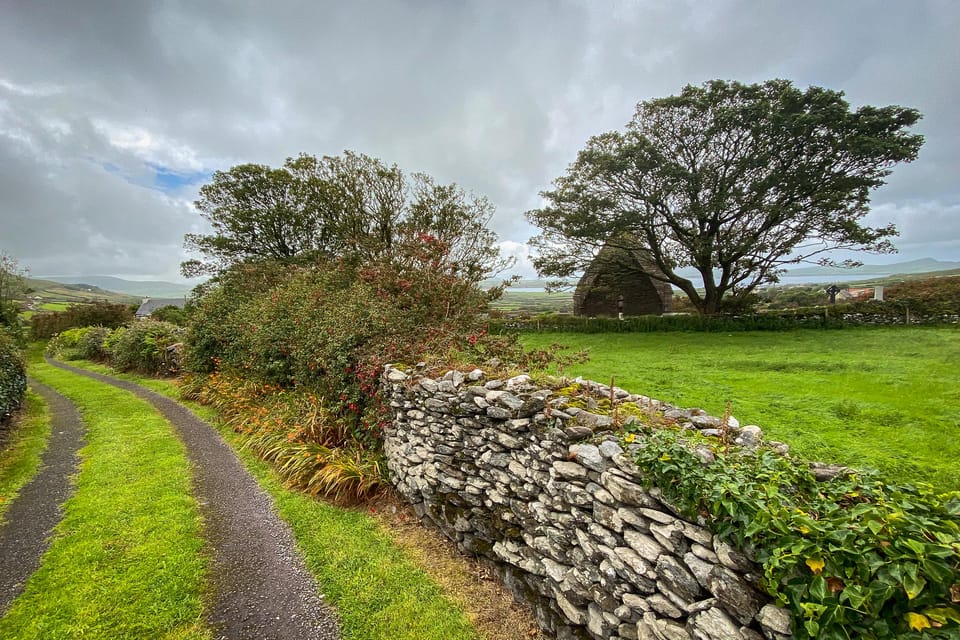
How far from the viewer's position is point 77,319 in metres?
29.6

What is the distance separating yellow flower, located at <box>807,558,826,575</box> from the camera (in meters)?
1.77

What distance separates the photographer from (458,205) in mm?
18188

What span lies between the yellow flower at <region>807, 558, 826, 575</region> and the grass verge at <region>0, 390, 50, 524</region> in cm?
867

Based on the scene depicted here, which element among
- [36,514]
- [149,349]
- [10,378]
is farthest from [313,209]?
[36,514]

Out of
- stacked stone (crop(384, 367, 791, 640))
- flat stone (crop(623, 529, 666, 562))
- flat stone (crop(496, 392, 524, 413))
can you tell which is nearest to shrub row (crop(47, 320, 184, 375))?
stacked stone (crop(384, 367, 791, 640))

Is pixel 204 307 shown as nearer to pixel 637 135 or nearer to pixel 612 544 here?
pixel 612 544

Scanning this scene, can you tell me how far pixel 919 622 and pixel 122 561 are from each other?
6.61 meters

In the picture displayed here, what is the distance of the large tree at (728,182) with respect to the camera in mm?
15156

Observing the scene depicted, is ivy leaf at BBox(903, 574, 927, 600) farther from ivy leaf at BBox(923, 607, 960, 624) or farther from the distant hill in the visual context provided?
the distant hill

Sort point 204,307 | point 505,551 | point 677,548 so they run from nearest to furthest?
1. point 677,548
2. point 505,551
3. point 204,307

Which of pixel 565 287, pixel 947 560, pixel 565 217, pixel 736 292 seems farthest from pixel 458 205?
pixel 947 560

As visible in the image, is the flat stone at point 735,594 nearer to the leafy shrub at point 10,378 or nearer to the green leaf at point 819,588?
the green leaf at point 819,588

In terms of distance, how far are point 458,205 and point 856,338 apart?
16.6 m

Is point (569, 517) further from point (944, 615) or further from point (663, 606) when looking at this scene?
point (944, 615)
